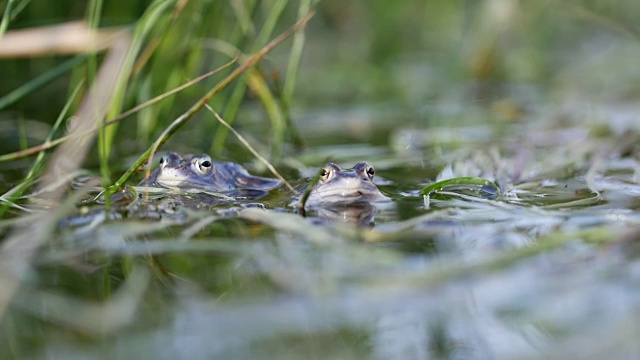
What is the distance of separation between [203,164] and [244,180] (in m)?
0.17

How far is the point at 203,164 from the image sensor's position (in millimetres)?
2801

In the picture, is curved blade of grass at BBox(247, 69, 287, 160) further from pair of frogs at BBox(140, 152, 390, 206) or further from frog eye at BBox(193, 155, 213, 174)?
frog eye at BBox(193, 155, 213, 174)

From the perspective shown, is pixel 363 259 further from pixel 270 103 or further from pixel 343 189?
pixel 270 103

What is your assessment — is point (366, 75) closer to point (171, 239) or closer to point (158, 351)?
point (171, 239)

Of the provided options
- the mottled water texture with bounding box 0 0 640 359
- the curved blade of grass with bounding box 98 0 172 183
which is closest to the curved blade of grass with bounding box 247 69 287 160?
the mottled water texture with bounding box 0 0 640 359

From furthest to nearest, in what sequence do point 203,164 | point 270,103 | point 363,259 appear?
point 270,103 < point 203,164 < point 363,259

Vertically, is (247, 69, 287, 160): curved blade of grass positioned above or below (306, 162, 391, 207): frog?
above

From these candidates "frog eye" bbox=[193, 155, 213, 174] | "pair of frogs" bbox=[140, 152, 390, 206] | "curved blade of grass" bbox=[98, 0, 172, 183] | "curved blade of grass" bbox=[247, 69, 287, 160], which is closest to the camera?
"curved blade of grass" bbox=[98, 0, 172, 183]

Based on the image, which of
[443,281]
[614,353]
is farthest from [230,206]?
[614,353]

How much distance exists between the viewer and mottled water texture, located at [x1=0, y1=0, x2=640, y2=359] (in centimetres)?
143

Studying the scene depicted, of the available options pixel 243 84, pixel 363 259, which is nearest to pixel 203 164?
pixel 243 84

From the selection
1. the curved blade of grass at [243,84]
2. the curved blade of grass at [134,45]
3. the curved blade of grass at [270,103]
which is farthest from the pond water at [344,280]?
the curved blade of grass at [270,103]

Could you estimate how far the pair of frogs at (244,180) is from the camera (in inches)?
100

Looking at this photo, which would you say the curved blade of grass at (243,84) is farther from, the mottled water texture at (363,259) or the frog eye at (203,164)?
the frog eye at (203,164)
